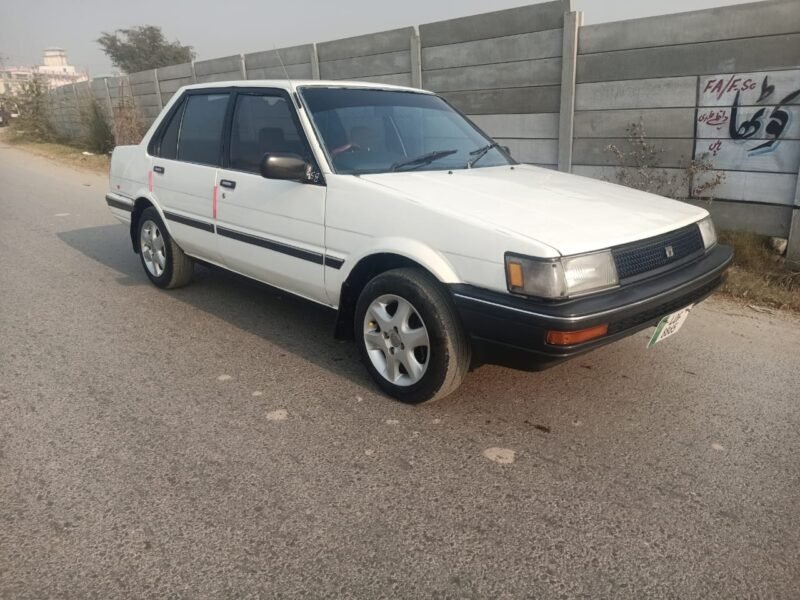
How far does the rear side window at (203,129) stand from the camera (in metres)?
4.33

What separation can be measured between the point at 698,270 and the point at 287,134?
2.46m

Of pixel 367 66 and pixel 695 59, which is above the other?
pixel 367 66

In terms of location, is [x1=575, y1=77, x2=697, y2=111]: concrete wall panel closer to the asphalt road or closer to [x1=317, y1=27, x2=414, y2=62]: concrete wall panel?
the asphalt road

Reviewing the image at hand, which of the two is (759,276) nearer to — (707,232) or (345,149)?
(707,232)

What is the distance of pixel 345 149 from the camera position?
3.59 meters

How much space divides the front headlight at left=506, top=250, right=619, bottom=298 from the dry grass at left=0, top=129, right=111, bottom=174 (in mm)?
14547

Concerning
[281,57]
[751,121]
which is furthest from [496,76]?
[281,57]

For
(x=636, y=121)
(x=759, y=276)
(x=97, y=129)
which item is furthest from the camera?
(x=97, y=129)

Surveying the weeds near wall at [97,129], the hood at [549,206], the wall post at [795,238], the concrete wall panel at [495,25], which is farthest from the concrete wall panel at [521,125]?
the weeds near wall at [97,129]

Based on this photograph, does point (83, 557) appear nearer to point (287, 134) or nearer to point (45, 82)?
point (287, 134)

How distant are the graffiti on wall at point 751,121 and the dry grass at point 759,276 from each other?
0.66m

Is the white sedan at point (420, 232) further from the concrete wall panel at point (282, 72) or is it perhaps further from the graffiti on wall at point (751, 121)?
the concrete wall panel at point (282, 72)

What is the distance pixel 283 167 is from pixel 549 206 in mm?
1435

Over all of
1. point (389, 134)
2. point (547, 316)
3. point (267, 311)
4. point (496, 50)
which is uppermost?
point (496, 50)
